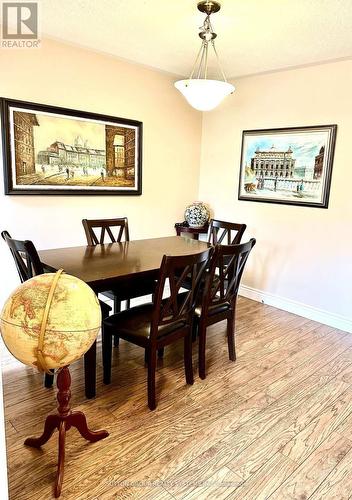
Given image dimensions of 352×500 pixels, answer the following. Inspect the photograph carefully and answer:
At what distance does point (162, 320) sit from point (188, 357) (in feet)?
1.43

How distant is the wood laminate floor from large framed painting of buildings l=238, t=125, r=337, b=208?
5.26 feet

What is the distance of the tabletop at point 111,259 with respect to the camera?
6.86ft

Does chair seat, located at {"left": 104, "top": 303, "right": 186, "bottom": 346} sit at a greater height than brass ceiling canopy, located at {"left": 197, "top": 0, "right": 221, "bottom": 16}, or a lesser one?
lesser

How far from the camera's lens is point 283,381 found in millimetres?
2484

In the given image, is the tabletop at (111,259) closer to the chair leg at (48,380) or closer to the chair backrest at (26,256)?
the chair backrest at (26,256)

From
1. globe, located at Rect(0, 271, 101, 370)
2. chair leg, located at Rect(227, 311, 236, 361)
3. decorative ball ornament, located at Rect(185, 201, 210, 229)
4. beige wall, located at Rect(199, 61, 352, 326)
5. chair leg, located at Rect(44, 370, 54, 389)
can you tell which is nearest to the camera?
globe, located at Rect(0, 271, 101, 370)

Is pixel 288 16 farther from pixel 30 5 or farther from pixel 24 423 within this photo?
pixel 24 423

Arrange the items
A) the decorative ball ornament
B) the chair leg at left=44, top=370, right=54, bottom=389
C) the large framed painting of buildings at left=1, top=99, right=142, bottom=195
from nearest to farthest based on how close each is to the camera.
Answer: the chair leg at left=44, top=370, right=54, bottom=389, the large framed painting of buildings at left=1, top=99, right=142, bottom=195, the decorative ball ornament

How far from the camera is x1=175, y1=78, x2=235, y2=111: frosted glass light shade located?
2.36m

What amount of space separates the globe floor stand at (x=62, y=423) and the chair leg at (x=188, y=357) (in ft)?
2.46

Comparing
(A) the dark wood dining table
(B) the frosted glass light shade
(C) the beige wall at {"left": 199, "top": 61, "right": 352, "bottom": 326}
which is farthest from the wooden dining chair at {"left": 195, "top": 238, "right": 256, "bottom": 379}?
(C) the beige wall at {"left": 199, "top": 61, "right": 352, "bottom": 326}

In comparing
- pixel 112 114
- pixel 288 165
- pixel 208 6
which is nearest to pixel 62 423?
pixel 208 6

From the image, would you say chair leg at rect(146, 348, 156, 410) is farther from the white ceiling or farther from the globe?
the white ceiling

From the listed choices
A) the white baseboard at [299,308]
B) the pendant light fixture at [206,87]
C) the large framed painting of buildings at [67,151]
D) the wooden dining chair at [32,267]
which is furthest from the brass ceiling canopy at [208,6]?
the white baseboard at [299,308]
